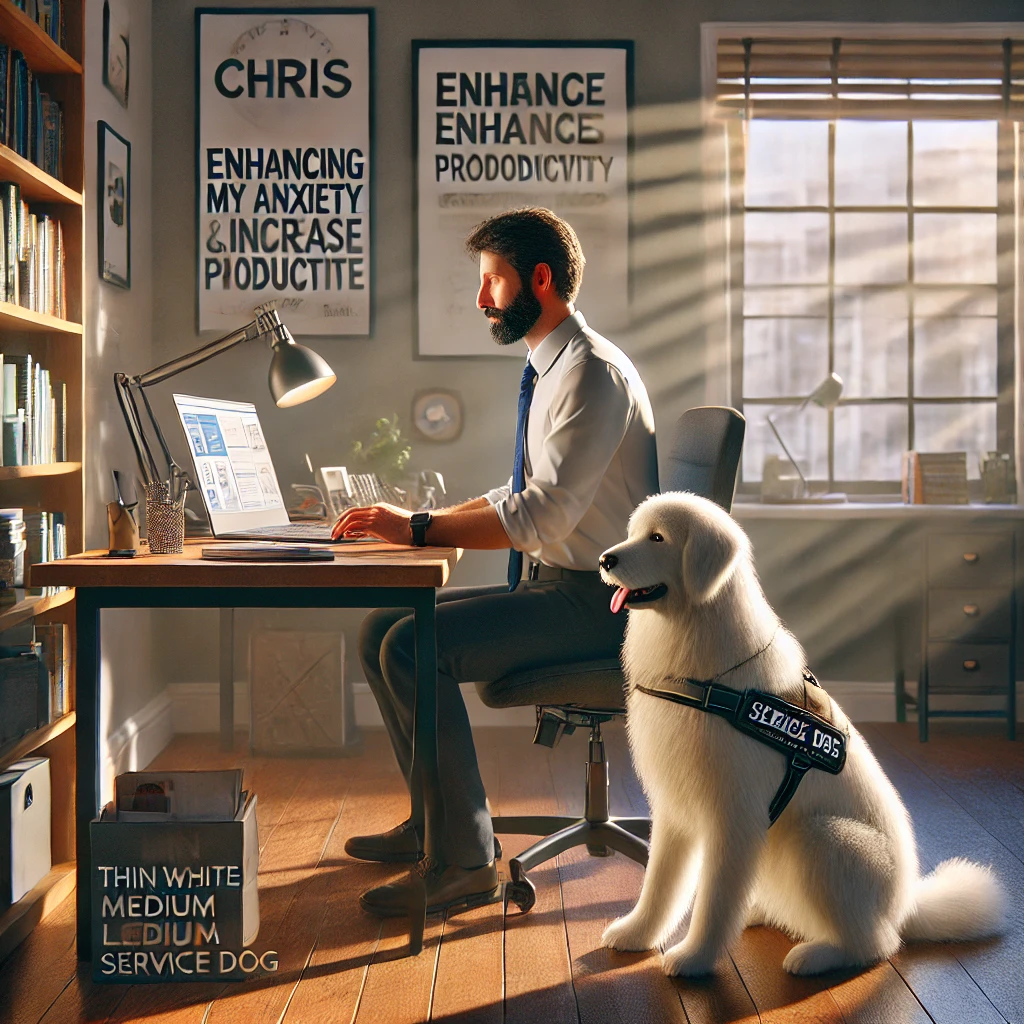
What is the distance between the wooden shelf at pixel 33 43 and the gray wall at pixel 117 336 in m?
0.38

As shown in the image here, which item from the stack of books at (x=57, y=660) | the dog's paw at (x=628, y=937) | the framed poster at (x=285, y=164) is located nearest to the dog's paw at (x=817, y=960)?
the dog's paw at (x=628, y=937)

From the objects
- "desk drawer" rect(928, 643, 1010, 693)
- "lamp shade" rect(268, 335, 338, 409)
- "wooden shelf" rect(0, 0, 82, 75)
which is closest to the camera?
"wooden shelf" rect(0, 0, 82, 75)

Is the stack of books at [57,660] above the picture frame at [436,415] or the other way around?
the other way around

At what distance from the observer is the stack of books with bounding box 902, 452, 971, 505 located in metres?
3.65

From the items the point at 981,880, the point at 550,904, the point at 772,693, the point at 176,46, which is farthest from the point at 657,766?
the point at 176,46

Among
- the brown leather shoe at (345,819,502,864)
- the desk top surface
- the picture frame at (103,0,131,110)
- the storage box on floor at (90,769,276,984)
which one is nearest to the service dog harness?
the desk top surface

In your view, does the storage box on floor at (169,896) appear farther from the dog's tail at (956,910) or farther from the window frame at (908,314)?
the window frame at (908,314)

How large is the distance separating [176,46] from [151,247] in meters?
0.68

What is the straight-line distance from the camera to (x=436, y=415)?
3684 mm

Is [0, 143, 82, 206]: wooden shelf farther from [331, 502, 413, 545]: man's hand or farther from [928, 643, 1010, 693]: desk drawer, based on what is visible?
[928, 643, 1010, 693]: desk drawer

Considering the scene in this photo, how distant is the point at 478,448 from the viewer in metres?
3.71

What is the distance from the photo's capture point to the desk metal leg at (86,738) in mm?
1879

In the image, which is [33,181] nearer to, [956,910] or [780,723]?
[780,723]

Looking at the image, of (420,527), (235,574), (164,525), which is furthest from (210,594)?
(420,527)
